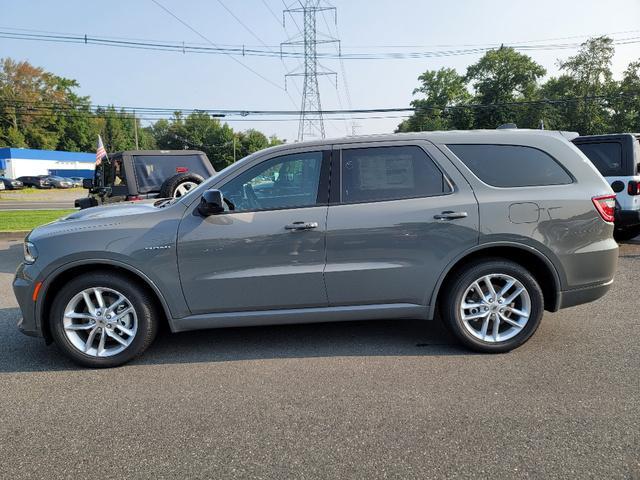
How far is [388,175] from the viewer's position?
12.4 feet

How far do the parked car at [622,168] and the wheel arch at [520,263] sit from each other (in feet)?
16.1

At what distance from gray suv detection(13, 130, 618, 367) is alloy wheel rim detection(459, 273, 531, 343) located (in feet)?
0.04

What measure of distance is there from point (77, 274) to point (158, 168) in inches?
198

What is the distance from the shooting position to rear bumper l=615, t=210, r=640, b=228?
7.53 metres

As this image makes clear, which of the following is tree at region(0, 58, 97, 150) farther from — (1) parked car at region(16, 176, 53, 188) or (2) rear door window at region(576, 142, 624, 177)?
(2) rear door window at region(576, 142, 624, 177)

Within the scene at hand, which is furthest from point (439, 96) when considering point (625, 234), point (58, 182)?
point (625, 234)

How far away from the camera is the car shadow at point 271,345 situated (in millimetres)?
3814

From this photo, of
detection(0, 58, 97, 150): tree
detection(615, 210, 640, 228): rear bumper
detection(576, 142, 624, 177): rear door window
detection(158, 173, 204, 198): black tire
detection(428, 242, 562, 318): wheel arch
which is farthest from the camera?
detection(0, 58, 97, 150): tree

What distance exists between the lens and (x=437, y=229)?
3.63 m

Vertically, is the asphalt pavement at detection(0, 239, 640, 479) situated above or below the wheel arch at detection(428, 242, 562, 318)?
below

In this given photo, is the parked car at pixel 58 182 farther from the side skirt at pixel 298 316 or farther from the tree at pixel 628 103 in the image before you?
the tree at pixel 628 103

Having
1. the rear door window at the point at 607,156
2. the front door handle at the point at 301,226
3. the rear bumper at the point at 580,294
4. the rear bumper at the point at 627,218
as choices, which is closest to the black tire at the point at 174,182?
the front door handle at the point at 301,226

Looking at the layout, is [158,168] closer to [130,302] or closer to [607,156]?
[130,302]

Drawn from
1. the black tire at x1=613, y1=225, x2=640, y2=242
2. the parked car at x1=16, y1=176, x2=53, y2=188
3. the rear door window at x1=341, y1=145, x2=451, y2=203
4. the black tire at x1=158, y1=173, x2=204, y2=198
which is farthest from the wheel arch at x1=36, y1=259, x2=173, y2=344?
the parked car at x1=16, y1=176, x2=53, y2=188
